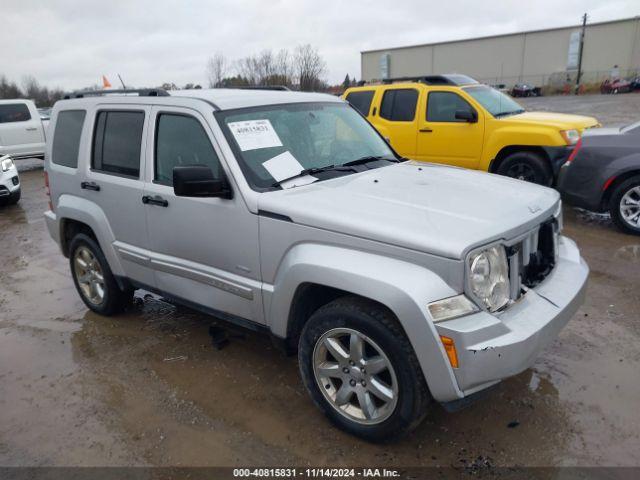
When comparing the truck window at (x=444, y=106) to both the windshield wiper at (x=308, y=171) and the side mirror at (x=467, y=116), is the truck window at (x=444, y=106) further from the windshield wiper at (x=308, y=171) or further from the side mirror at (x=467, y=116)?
the windshield wiper at (x=308, y=171)

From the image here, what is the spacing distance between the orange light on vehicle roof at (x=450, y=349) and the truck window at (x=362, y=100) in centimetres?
706

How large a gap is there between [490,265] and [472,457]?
1065 mm

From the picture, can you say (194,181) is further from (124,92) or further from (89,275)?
(89,275)

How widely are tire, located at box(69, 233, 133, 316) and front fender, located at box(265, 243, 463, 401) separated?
240 cm

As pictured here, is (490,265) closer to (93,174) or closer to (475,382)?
(475,382)

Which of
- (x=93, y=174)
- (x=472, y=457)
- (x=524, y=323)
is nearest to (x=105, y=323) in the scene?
(x=93, y=174)

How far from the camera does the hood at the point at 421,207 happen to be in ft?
8.09

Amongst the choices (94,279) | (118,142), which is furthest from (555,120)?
(94,279)

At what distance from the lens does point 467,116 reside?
7.75 meters

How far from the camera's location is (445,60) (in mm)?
63781

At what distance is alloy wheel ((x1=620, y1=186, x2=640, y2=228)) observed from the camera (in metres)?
6.16

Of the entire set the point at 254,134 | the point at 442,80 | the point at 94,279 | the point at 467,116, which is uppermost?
the point at 442,80

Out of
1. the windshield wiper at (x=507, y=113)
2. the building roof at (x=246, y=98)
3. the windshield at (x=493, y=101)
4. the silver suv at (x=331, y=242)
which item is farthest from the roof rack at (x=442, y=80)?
the building roof at (x=246, y=98)

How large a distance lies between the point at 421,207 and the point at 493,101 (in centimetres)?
629
